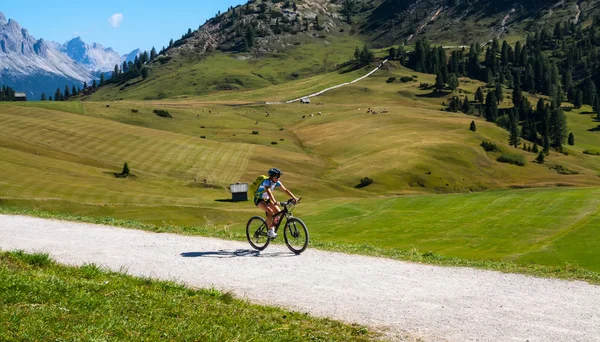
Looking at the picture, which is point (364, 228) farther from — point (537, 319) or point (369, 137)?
point (369, 137)

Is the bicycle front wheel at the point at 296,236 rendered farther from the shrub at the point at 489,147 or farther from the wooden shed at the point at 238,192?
the shrub at the point at 489,147

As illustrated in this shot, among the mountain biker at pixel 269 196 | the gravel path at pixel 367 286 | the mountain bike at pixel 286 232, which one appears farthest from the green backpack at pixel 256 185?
the gravel path at pixel 367 286

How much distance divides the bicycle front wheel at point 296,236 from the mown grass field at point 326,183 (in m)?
2.05

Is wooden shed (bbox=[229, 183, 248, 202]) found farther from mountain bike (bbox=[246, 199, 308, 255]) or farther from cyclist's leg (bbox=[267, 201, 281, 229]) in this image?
cyclist's leg (bbox=[267, 201, 281, 229])

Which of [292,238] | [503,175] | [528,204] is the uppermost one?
[292,238]

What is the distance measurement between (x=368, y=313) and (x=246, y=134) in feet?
572

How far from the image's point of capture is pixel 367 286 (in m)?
18.7

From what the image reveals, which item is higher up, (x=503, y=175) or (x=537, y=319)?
(x=537, y=319)

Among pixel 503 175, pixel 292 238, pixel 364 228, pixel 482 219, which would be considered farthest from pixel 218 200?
pixel 503 175

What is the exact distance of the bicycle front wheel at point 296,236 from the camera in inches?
979

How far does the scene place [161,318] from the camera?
12.8 m

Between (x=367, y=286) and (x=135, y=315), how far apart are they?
8.30 metres

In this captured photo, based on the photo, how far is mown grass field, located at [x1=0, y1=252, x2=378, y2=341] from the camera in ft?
36.6

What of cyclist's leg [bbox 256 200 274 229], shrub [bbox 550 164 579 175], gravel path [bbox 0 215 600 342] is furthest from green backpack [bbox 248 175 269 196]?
shrub [bbox 550 164 579 175]
